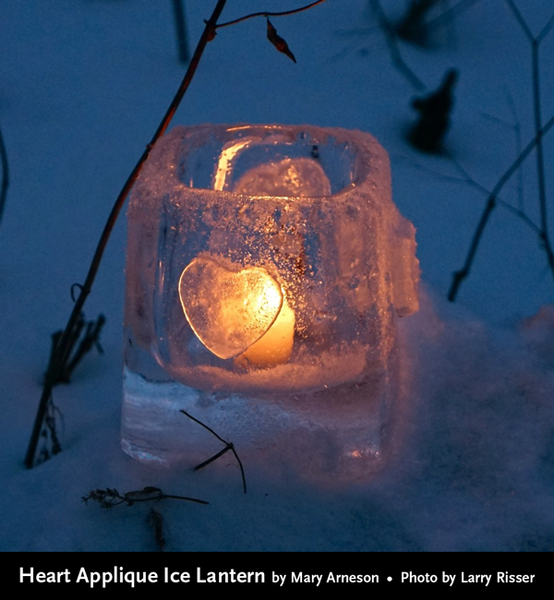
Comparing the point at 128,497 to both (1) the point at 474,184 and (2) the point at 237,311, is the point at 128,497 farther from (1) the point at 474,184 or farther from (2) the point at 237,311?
(1) the point at 474,184

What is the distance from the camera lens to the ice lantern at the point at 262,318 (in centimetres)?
92

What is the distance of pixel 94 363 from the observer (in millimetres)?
1301

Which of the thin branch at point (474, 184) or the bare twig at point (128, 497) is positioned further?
the thin branch at point (474, 184)

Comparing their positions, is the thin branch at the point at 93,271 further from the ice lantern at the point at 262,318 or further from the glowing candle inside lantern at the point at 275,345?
the glowing candle inside lantern at the point at 275,345

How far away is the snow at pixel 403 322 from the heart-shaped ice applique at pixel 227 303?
0.60 feet

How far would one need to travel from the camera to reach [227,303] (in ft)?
3.15

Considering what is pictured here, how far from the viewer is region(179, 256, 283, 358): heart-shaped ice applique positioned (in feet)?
3.06

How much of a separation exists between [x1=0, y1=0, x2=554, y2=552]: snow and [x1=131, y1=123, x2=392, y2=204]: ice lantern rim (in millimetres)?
364

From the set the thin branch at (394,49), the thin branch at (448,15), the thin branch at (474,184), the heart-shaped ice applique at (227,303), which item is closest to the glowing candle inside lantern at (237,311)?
the heart-shaped ice applique at (227,303)

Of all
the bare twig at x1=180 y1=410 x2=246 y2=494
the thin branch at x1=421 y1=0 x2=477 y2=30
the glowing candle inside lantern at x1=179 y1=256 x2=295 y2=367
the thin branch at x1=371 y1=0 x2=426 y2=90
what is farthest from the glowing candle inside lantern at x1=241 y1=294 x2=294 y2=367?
the thin branch at x1=421 y1=0 x2=477 y2=30
